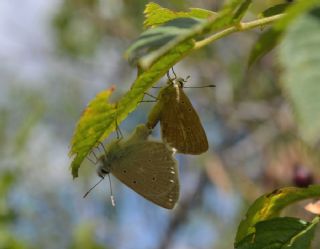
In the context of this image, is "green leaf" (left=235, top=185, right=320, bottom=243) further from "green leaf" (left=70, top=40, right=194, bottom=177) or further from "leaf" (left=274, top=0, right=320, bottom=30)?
"leaf" (left=274, top=0, right=320, bottom=30)

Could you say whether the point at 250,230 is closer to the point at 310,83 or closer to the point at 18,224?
the point at 310,83

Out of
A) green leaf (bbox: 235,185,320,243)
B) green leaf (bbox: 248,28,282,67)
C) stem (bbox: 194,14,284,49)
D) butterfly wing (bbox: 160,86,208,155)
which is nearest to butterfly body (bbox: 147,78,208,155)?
butterfly wing (bbox: 160,86,208,155)

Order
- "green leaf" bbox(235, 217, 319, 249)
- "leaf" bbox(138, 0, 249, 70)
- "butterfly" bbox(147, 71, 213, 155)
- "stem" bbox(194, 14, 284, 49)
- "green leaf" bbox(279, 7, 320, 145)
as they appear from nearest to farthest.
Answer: "green leaf" bbox(279, 7, 320, 145) → "leaf" bbox(138, 0, 249, 70) → "stem" bbox(194, 14, 284, 49) → "green leaf" bbox(235, 217, 319, 249) → "butterfly" bbox(147, 71, 213, 155)

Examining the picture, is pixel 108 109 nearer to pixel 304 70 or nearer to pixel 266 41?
pixel 266 41

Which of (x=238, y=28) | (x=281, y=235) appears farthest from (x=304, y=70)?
(x=281, y=235)

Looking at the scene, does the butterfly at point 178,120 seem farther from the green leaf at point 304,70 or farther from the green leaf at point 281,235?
the green leaf at point 304,70

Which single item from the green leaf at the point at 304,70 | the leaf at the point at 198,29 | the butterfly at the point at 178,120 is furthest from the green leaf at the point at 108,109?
the green leaf at the point at 304,70
